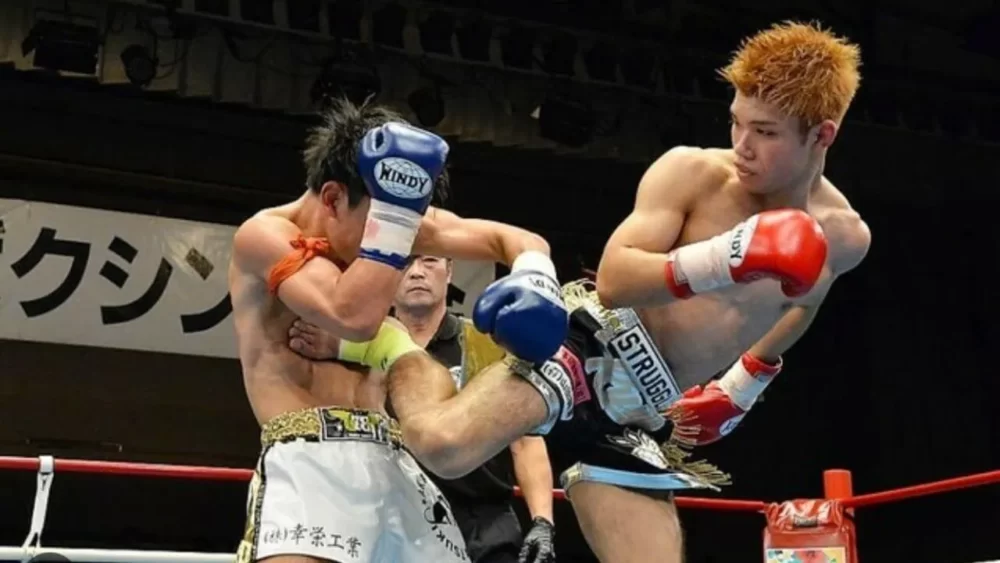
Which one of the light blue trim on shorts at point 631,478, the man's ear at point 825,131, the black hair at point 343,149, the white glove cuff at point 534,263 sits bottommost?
the light blue trim on shorts at point 631,478

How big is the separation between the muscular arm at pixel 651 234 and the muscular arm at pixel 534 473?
0.76 meters

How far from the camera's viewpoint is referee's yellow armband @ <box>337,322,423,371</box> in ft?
6.09

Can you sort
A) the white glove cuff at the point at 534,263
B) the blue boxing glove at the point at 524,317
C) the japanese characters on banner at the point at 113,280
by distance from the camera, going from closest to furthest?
the blue boxing glove at the point at 524,317, the white glove cuff at the point at 534,263, the japanese characters on banner at the point at 113,280

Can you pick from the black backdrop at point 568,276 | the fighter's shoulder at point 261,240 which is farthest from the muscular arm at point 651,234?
the black backdrop at point 568,276

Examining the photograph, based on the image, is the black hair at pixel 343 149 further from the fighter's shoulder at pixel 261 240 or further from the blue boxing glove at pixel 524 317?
the blue boxing glove at pixel 524 317

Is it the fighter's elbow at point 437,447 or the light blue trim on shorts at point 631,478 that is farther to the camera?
the light blue trim on shorts at point 631,478

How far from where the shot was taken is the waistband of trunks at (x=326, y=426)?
5.91 feet

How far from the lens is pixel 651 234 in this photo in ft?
6.38

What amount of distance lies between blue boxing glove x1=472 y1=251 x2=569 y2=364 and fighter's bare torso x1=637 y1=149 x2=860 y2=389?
360mm

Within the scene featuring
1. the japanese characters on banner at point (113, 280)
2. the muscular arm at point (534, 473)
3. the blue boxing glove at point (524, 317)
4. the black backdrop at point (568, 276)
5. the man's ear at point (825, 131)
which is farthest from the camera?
the black backdrop at point (568, 276)

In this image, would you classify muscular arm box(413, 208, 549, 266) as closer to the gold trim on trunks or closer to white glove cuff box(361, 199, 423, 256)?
the gold trim on trunks

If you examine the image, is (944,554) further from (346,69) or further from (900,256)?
(346,69)

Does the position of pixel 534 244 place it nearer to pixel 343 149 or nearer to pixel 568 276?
pixel 343 149

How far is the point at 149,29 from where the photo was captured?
5109mm
